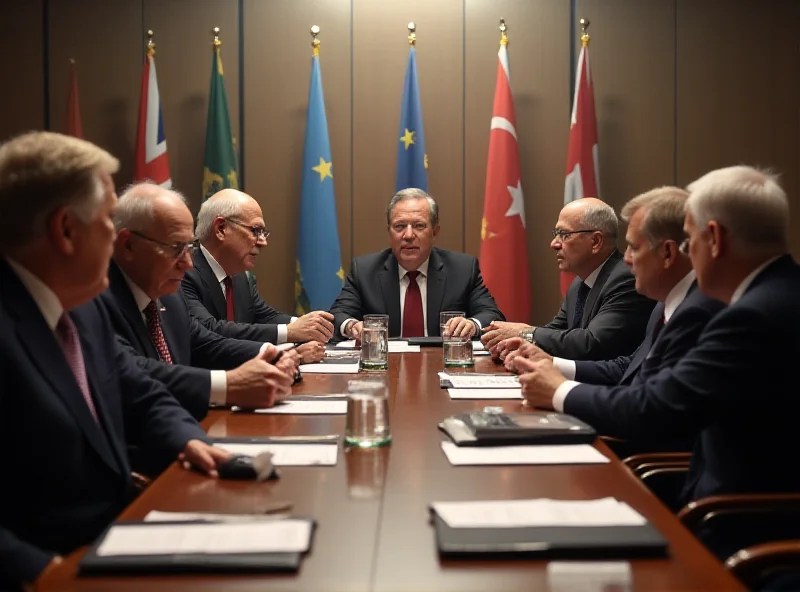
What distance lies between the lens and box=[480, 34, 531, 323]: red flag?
6.05 m

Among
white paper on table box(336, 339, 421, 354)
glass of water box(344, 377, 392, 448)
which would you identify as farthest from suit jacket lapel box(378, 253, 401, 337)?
glass of water box(344, 377, 392, 448)

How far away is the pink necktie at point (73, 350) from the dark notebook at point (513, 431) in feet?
2.84

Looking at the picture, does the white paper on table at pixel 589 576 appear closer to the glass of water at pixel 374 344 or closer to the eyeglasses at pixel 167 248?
the eyeglasses at pixel 167 248

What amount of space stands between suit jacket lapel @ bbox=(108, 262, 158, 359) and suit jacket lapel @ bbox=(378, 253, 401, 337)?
2.26 meters

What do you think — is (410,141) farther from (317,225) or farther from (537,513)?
(537,513)

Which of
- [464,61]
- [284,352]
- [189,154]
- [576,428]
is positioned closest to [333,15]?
[464,61]

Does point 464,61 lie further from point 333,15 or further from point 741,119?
point 741,119

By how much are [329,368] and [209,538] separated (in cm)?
205

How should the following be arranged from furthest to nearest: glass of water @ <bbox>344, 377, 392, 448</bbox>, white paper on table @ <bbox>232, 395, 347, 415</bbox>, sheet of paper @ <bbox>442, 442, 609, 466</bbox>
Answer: white paper on table @ <bbox>232, 395, 347, 415</bbox> → glass of water @ <bbox>344, 377, 392, 448</bbox> → sheet of paper @ <bbox>442, 442, 609, 466</bbox>

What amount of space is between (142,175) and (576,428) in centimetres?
467

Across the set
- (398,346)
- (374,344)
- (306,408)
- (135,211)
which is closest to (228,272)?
(398,346)

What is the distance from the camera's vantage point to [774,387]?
77.7 inches

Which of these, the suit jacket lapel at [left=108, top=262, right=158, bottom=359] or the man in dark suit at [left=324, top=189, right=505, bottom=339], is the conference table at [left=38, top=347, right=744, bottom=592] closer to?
the suit jacket lapel at [left=108, top=262, right=158, bottom=359]

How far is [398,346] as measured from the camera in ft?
13.7
